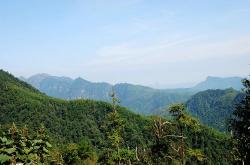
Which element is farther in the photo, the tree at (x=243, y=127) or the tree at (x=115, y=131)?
the tree at (x=115, y=131)

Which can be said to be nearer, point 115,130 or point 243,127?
point 243,127

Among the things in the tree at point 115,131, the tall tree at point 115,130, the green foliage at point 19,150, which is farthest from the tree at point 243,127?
the green foliage at point 19,150

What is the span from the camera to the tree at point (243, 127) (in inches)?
1245

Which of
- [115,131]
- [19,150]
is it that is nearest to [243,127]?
[115,131]

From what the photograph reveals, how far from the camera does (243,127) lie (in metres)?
32.6

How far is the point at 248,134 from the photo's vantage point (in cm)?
3197

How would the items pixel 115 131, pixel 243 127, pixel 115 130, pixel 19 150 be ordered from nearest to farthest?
pixel 19 150 < pixel 243 127 < pixel 115 131 < pixel 115 130

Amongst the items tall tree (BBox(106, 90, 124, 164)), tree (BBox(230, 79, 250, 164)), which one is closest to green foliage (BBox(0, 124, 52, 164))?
tree (BBox(230, 79, 250, 164))

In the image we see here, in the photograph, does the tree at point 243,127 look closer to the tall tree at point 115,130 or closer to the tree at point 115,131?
the tall tree at point 115,130

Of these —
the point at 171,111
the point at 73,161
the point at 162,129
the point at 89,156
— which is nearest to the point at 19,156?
the point at 162,129

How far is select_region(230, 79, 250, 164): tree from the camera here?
31625mm

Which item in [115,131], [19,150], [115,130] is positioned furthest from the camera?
[115,130]

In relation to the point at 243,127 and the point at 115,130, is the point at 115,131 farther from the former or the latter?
the point at 243,127

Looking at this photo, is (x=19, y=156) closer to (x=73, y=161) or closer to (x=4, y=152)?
(x=4, y=152)
